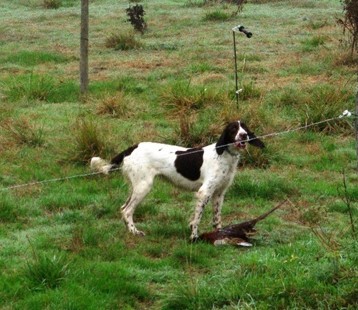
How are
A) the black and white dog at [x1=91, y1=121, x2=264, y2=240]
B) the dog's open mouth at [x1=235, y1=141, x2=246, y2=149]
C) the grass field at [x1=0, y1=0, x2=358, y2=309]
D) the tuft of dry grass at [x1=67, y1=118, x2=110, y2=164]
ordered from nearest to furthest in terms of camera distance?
the grass field at [x1=0, y1=0, x2=358, y2=309] < the dog's open mouth at [x1=235, y1=141, x2=246, y2=149] < the black and white dog at [x1=91, y1=121, x2=264, y2=240] < the tuft of dry grass at [x1=67, y1=118, x2=110, y2=164]

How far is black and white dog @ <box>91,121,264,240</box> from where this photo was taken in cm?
790

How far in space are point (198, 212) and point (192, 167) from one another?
0.51 metres

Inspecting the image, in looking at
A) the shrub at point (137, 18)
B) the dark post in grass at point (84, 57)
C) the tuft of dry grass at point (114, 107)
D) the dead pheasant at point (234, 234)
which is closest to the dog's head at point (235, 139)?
the dead pheasant at point (234, 234)

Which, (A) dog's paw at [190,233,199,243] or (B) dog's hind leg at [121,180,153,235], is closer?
A: (A) dog's paw at [190,233,199,243]

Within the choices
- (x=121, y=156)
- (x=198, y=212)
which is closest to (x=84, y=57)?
(x=121, y=156)

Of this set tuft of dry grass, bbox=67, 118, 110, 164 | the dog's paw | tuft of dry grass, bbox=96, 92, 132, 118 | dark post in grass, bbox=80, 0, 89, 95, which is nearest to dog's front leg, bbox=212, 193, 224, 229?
the dog's paw

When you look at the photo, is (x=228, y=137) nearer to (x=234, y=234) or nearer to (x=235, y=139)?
(x=235, y=139)

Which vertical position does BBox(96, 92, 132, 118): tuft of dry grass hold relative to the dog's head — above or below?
below

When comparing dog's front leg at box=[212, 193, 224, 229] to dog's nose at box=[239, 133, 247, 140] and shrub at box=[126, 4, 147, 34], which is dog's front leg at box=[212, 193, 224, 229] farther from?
shrub at box=[126, 4, 147, 34]

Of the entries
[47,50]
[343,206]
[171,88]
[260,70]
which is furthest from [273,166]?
[47,50]

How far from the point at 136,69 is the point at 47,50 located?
3.16m

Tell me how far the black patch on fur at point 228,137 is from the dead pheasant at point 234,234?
0.74 metres

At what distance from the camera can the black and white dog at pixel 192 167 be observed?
7.90 m

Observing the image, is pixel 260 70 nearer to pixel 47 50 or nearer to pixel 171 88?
pixel 171 88
